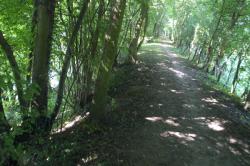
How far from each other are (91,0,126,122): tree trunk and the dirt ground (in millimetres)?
665

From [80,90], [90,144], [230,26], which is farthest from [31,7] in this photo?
[230,26]

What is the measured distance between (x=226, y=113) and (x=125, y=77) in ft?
18.9

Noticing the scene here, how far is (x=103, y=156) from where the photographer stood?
6562 mm

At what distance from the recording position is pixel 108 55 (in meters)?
7.80

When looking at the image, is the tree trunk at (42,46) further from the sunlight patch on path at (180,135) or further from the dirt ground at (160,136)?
the sunlight patch on path at (180,135)

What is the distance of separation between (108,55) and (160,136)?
280 centimetres

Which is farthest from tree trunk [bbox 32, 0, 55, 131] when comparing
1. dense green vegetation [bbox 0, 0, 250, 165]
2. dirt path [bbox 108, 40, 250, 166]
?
dirt path [bbox 108, 40, 250, 166]

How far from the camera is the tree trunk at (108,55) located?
7.58 meters

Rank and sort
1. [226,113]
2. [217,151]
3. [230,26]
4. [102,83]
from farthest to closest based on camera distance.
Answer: [230,26] → [226,113] → [102,83] → [217,151]

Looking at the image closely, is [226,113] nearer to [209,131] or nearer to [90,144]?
[209,131]

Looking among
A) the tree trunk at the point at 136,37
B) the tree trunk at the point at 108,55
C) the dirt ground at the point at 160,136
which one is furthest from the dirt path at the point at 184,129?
the tree trunk at the point at 136,37

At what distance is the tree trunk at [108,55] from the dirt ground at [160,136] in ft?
2.18

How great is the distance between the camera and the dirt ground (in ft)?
21.6

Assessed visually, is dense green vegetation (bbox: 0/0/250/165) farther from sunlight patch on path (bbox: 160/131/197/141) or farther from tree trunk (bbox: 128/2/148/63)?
tree trunk (bbox: 128/2/148/63)
